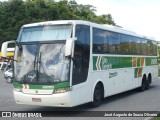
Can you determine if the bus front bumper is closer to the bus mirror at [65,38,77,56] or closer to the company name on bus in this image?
the bus mirror at [65,38,77,56]

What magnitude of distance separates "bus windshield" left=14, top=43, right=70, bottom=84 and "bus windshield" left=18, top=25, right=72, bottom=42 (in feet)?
0.97

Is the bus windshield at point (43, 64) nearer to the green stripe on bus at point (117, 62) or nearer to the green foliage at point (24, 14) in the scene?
the green stripe on bus at point (117, 62)

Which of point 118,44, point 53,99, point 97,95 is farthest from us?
point 118,44

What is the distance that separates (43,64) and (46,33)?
117 centimetres

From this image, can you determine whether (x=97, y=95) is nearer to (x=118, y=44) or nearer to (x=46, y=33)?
(x=46, y=33)

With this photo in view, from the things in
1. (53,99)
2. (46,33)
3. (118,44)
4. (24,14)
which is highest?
(24,14)

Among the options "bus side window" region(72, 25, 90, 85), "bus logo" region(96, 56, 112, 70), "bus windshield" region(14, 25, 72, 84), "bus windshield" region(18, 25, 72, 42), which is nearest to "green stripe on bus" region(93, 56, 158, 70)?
"bus logo" region(96, 56, 112, 70)

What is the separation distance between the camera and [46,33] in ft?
42.1

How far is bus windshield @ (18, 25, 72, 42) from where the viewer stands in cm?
1262

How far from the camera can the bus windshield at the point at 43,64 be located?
476 inches

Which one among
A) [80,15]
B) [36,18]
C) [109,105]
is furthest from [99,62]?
[80,15]

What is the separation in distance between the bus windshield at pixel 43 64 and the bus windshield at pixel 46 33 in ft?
0.97

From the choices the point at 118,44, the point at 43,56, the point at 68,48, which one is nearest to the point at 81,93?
the point at 43,56

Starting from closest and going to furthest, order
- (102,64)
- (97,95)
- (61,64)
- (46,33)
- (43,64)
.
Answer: (61,64) → (43,64) → (46,33) → (97,95) → (102,64)
